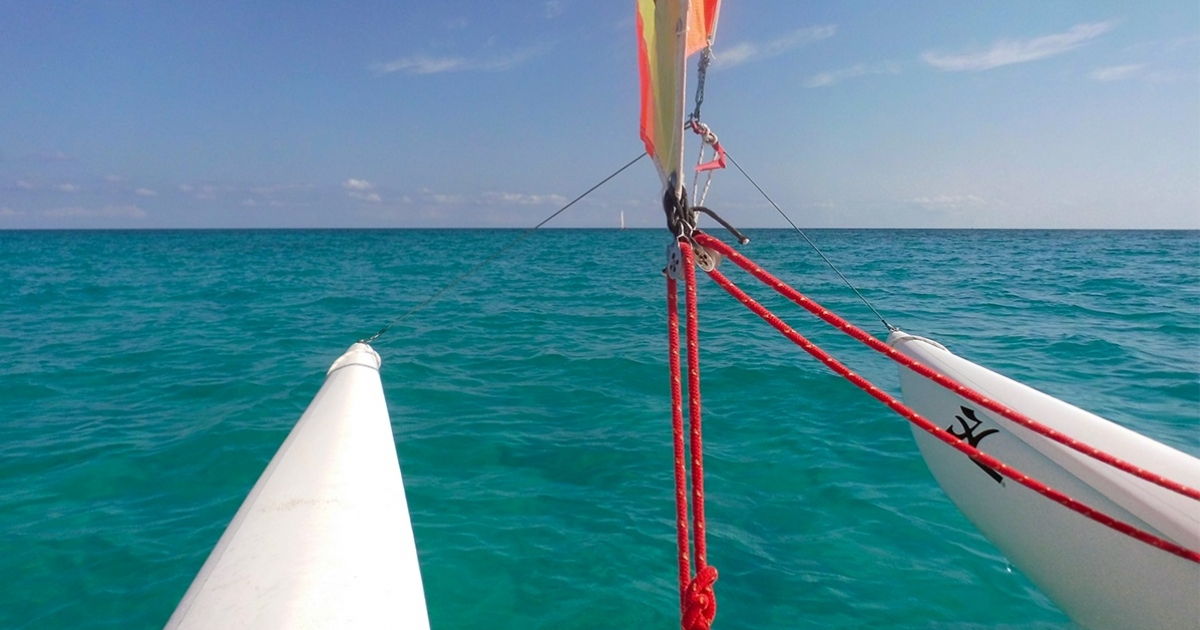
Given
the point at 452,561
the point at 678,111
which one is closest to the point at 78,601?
the point at 452,561

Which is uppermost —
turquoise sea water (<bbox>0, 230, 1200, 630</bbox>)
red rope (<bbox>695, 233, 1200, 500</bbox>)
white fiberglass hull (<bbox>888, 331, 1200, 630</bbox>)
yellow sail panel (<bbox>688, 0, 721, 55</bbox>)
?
yellow sail panel (<bbox>688, 0, 721, 55</bbox>)

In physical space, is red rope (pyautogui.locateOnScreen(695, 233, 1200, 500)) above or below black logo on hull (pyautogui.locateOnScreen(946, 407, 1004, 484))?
above

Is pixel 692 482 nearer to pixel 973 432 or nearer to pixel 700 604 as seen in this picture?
pixel 700 604

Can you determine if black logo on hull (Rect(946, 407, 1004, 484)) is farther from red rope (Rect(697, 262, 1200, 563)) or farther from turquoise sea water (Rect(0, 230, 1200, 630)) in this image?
red rope (Rect(697, 262, 1200, 563))

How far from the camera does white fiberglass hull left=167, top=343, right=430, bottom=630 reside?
75.7 inches

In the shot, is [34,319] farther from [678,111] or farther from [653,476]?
[678,111]

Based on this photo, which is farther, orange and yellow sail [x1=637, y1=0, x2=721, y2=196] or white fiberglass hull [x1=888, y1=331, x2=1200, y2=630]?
white fiberglass hull [x1=888, y1=331, x2=1200, y2=630]

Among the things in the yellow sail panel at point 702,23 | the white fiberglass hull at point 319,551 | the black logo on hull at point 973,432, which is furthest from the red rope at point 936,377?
the white fiberglass hull at point 319,551

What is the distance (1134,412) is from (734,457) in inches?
188

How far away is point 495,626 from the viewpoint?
3.77 m

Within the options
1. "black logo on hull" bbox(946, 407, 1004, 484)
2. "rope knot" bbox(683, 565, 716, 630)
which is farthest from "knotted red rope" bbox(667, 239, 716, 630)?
"black logo on hull" bbox(946, 407, 1004, 484)

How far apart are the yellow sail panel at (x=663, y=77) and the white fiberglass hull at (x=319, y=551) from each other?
1.73m

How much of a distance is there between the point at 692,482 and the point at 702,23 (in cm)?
171

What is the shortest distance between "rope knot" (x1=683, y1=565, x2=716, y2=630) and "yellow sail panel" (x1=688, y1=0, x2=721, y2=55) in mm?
1823
